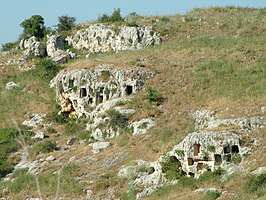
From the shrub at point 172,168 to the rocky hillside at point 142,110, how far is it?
0.04 m

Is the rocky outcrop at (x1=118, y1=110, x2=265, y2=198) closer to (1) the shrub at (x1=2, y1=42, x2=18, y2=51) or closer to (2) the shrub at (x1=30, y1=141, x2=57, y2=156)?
(2) the shrub at (x1=30, y1=141, x2=57, y2=156)

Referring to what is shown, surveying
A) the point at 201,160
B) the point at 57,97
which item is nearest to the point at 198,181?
the point at 201,160

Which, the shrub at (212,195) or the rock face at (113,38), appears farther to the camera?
the rock face at (113,38)

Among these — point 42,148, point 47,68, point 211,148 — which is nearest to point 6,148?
point 42,148

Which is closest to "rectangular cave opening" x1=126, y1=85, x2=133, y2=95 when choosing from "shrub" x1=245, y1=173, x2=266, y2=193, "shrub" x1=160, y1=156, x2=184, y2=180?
"shrub" x1=160, y1=156, x2=184, y2=180

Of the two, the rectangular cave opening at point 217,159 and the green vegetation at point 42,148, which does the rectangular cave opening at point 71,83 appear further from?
the rectangular cave opening at point 217,159

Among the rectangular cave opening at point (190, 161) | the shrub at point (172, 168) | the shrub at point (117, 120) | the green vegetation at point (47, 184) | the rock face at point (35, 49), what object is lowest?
the green vegetation at point (47, 184)

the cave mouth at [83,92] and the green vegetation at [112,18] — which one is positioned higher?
the green vegetation at [112,18]

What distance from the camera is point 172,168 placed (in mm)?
20922

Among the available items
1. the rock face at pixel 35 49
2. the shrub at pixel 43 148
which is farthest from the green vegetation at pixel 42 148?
the rock face at pixel 35 49

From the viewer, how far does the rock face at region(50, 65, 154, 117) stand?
29953 millimetres

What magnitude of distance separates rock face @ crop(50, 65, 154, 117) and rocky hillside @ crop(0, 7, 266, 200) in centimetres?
6

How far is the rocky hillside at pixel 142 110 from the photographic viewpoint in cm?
2045

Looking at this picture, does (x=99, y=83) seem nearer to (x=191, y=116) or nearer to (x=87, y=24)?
(x=191, y=116)
